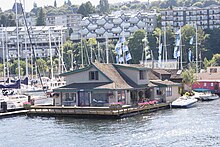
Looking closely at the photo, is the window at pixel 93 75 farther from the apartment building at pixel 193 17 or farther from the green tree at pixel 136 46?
the apartment building at pixel 193 17

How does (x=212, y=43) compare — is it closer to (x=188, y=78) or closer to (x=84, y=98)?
(x=188, y=78)

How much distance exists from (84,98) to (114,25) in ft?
420

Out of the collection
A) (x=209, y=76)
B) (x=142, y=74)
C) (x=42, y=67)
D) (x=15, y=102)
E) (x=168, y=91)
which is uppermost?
(x=142, y=74)

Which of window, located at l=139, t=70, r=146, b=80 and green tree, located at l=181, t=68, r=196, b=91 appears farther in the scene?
green tree, located at l=181, t=68, r=196, b=91

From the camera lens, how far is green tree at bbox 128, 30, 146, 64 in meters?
138

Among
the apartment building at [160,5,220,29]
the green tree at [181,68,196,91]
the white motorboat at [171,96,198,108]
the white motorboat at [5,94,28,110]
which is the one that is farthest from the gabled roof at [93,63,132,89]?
the apartment building at [160,5,220,29]

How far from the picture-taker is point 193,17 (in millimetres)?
186375

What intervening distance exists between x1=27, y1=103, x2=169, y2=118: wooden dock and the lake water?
3.48 ft

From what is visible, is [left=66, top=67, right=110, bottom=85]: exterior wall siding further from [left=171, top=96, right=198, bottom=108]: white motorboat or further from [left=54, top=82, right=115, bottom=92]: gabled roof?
[left=171, top=96, right=198, bottom=108]: white motorboat

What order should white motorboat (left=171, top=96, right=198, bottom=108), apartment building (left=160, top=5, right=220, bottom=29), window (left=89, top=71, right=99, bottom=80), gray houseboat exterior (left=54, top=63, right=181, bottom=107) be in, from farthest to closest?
1. apartment building (left=160, top=5, right=220, bottom=29)
2. white motorboat (left=171, top=96, right=198, bottom=108)
3. window (left=89, top=71, right=99, bottom=80)
4. gray houseboat exterior (left=54, top=63, right=181, bottom=107)

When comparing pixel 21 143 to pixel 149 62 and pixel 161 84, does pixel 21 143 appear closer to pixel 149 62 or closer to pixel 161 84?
pixel 161 84

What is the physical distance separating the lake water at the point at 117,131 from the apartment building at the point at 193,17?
13360 centimetres

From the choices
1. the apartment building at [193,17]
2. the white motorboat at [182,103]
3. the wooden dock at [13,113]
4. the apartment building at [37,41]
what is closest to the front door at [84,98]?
the wooden dock at [13,113]

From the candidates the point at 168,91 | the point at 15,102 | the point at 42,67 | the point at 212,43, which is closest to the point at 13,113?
the point at 15,102
